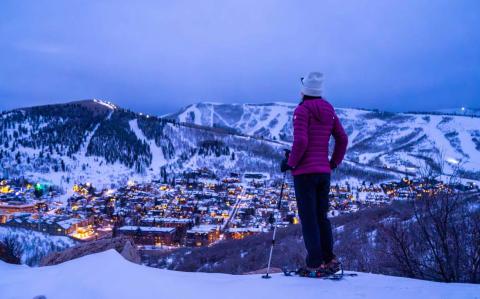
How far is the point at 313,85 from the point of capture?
423 centimetres

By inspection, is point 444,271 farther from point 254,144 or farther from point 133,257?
point 254,144

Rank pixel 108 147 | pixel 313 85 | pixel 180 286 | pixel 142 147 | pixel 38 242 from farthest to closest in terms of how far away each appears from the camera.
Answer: pixel 142 147
pixel 108 147
pixel 38 242
pixel 313 85
pixel 180 286

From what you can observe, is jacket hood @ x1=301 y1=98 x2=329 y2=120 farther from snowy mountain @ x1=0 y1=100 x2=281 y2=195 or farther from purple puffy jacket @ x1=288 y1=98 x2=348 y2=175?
snowy mountain @ x1=0 y1=100 x2=281 y2=195

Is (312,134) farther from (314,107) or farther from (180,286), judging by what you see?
(180,286)

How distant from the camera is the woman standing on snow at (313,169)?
398 cm

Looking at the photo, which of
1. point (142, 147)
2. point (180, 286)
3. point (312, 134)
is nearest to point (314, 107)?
point (312, 134)

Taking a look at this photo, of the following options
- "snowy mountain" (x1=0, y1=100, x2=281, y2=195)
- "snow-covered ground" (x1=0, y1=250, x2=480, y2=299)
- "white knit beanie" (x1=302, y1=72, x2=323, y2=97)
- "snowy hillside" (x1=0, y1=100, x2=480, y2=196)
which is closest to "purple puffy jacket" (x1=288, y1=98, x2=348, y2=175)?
"white knit beanie" (x1=302, y1=72, x2=323, y2=97)

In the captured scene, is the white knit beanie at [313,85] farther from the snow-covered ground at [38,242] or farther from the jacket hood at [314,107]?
the snow-covered ground at [38,242]

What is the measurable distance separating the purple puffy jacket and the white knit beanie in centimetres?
10

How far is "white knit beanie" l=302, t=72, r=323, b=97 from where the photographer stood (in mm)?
4227

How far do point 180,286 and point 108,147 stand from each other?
13005 centimetres

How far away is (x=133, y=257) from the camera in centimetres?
663

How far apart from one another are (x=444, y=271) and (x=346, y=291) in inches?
85.1

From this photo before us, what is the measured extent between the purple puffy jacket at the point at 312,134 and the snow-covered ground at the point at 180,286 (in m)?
1.24
